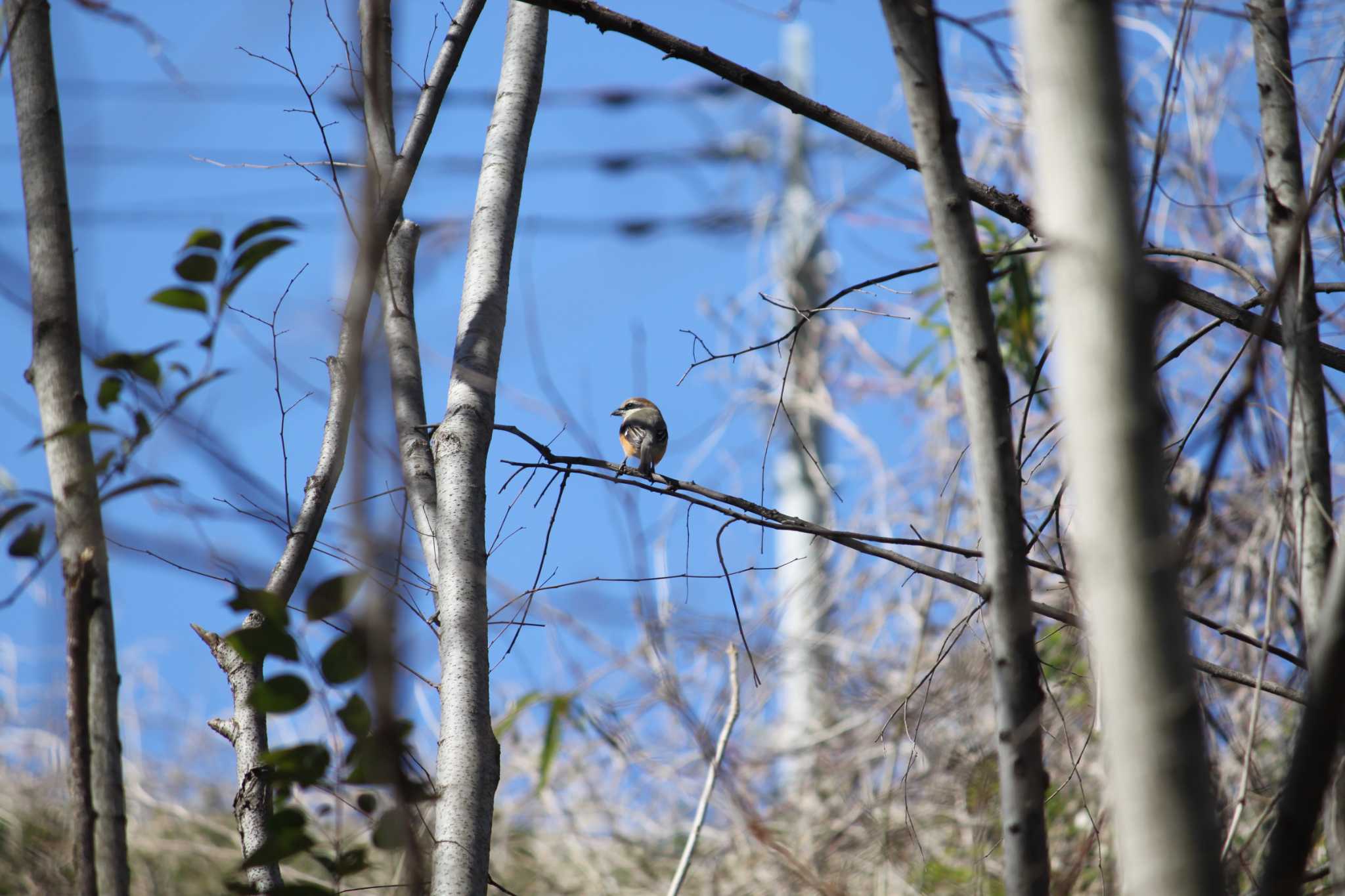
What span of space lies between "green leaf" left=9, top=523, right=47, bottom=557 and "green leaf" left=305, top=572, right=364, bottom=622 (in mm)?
468

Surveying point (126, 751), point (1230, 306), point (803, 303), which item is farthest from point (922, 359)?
point (126, 751)

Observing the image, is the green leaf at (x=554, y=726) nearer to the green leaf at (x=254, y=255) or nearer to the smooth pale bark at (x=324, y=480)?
the smooth pale bark at (x=324, y=480)

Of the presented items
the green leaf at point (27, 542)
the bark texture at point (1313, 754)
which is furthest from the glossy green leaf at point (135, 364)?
the bark texture at point (1313, 754)

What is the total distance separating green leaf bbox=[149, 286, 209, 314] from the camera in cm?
186

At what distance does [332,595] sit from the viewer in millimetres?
1406

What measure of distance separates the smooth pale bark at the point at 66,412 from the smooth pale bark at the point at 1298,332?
1.50m

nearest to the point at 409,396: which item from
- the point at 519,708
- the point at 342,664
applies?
the point at 342,664

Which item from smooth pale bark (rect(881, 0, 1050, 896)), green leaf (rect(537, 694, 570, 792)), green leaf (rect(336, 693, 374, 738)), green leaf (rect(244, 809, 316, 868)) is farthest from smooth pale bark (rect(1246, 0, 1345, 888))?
green leaf (rect(537, 694, 570, 792))

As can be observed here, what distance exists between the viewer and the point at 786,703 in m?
7.08

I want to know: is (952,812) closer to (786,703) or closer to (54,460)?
(786,703)

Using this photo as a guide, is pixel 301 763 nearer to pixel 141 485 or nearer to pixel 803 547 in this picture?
pixel 141 485

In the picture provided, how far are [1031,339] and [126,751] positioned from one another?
4934mm

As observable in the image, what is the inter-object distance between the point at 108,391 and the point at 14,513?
0.98 ft

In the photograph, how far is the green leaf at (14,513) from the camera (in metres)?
1.49
